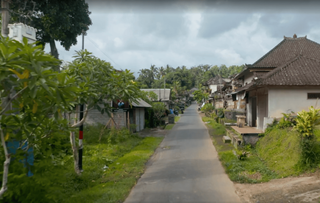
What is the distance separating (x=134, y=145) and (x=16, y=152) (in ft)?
37.1

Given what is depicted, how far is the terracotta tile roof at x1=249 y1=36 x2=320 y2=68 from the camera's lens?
16.0 m

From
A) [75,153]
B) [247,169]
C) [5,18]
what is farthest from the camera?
[247,169]

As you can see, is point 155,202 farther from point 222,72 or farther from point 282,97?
point 222,72

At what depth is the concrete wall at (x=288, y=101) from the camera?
41.3 feet

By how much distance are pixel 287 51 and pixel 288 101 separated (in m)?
6.16

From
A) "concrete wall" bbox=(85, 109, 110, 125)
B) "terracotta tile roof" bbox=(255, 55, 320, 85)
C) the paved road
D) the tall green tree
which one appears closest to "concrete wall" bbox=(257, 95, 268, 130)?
"terracotta tile roof" bbox=(255, 55, 320, 85)

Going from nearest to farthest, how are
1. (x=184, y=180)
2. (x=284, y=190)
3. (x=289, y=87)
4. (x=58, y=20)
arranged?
(x=284, y=190) → (x=184, y=180) → (x=289, y=87) → (x=58, y=20)

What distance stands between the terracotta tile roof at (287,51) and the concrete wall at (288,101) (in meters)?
3.44

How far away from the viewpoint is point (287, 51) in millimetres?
17219

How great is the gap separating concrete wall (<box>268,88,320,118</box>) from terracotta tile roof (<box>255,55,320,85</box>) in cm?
54

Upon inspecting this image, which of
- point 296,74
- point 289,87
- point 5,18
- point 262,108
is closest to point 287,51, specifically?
point 262,108

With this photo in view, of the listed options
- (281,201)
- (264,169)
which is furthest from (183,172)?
(281,201)

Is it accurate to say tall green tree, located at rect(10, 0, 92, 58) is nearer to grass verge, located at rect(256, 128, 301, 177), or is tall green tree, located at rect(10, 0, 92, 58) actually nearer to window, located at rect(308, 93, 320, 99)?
grass verge, located at rect(256, 128, 301, 177)

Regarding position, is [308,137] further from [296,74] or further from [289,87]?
[296,74]
